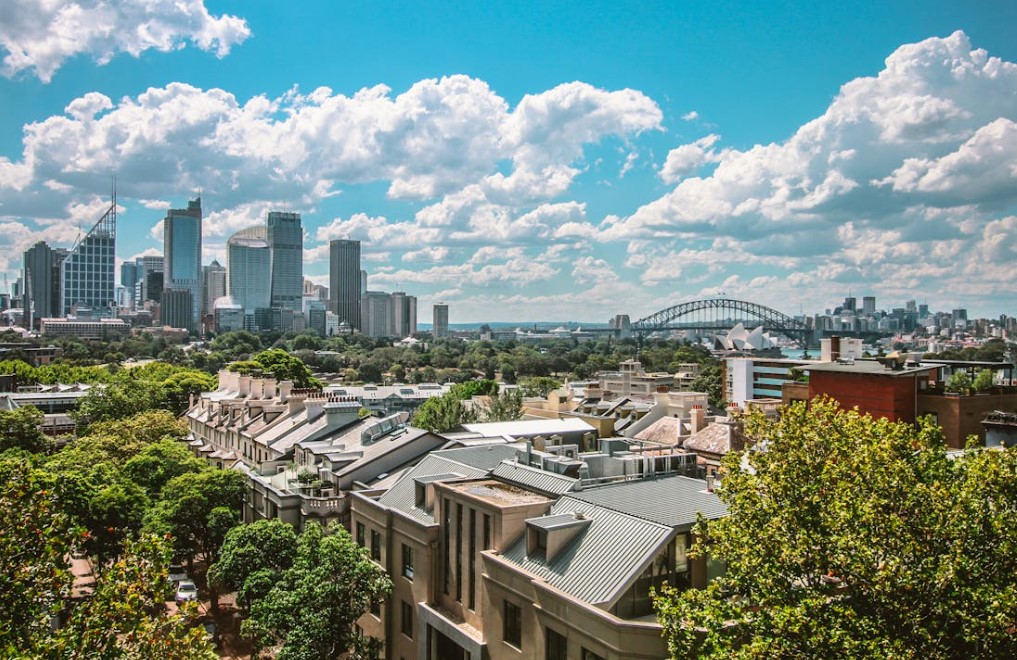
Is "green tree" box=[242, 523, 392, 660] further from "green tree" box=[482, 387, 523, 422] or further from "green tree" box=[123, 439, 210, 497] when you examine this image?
"green tree" box=[482, 387, 523, 422]

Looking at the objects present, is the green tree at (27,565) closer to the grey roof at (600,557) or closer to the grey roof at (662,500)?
the grey roof at (600,557)

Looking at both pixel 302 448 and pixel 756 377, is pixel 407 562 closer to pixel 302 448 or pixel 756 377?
pixel 302 448

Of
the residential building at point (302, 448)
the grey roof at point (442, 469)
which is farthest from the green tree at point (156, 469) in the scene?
the grey roof at point (442, 469)

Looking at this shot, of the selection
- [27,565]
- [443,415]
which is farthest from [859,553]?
[443,415]

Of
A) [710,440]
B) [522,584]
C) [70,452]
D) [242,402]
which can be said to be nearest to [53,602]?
[522,584]

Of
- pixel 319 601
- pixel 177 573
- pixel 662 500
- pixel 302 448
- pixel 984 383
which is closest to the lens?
pixel 662 500

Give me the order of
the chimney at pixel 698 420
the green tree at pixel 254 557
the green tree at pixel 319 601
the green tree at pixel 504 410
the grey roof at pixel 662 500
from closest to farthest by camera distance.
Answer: the grey roof at pixel 662 500 < the green tree at pixel 319 601 < the green tree at pixel 254 557 < the chimney at pixel 698 420 < the green tree at pixel 504 410

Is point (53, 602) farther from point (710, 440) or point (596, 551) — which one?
point (710, 440)
